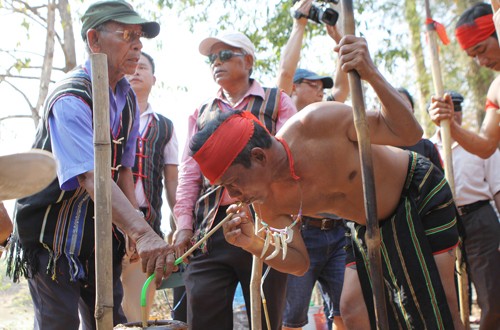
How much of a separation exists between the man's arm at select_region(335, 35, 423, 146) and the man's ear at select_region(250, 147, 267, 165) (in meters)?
0.48

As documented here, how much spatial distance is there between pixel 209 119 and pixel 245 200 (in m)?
1.12

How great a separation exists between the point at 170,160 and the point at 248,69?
3.74ft

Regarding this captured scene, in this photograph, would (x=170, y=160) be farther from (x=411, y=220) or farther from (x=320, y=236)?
(x=411, y=220)

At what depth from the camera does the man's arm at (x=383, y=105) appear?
316 cm

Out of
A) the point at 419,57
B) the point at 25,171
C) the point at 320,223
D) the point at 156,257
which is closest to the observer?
the point at 25,171

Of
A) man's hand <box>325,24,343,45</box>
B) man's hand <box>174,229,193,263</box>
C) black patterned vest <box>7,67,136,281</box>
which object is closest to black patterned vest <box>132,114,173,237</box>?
man's hand <box>174,229,193,263</box>

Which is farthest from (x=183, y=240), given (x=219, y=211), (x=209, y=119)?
(x=209, y=119)

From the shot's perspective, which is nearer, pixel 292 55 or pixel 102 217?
pixel 102 217

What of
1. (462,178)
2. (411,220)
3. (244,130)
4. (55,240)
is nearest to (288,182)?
(244,130)

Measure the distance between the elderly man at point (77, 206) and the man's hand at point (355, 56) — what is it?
110 cm

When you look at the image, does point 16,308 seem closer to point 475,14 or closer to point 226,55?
point 226,55

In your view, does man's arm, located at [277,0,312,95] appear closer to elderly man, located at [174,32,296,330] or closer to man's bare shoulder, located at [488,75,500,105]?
elderly man, located at [174,32,296,330]

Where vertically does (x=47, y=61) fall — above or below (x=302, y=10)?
above

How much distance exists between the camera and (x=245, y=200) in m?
3.53
